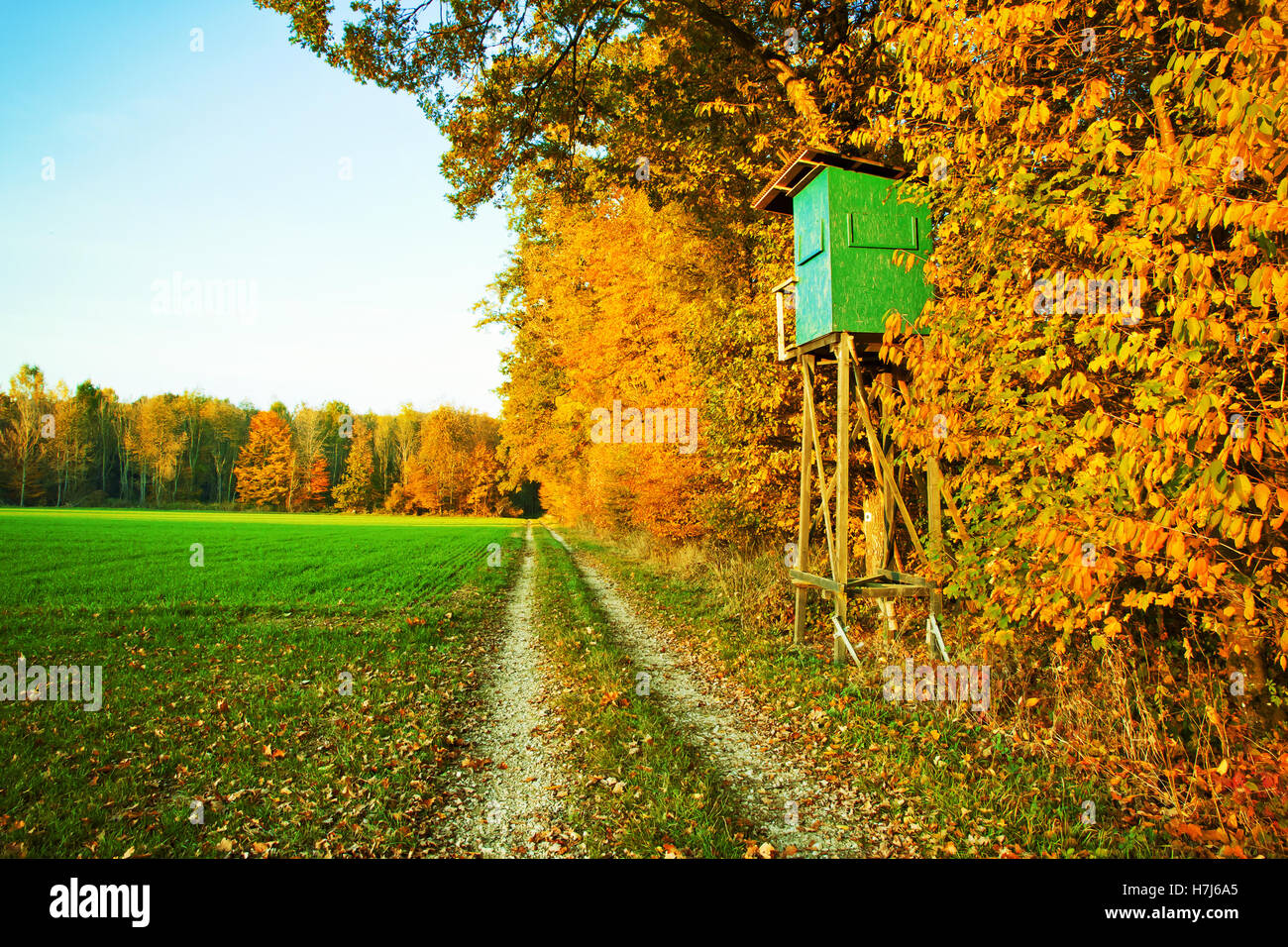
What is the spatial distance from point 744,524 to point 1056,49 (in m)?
9.10

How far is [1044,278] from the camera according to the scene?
14.7 ft

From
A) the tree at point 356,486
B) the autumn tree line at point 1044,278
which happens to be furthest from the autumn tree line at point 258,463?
the autumn tree line at point 1044,278

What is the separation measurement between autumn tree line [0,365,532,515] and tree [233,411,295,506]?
0.40ft

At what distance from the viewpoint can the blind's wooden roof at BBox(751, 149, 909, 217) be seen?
803cm

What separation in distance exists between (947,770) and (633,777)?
2582 millimetres

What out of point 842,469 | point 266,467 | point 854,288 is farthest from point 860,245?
point 266,467

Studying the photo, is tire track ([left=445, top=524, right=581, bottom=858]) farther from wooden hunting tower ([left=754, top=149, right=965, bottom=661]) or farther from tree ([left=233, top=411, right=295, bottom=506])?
tree ([left=233, top=411, right=295, bottom=506])

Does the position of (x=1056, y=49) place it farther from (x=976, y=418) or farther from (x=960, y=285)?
(x=976, y=418)

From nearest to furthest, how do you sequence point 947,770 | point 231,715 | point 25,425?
point 947,770 → point 231,715 → point 25,425

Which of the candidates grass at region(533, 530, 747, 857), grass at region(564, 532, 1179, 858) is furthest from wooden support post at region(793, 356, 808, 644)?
grass at region(533, 530, 747, 857)

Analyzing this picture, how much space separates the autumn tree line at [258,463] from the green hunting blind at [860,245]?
63944 millimetres

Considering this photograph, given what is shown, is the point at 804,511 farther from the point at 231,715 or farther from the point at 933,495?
the point at 231,715

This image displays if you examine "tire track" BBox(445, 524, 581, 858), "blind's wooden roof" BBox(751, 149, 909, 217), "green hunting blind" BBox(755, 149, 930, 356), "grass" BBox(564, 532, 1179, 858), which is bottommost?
"tire track" BBox(445, 524, 581, 858)
